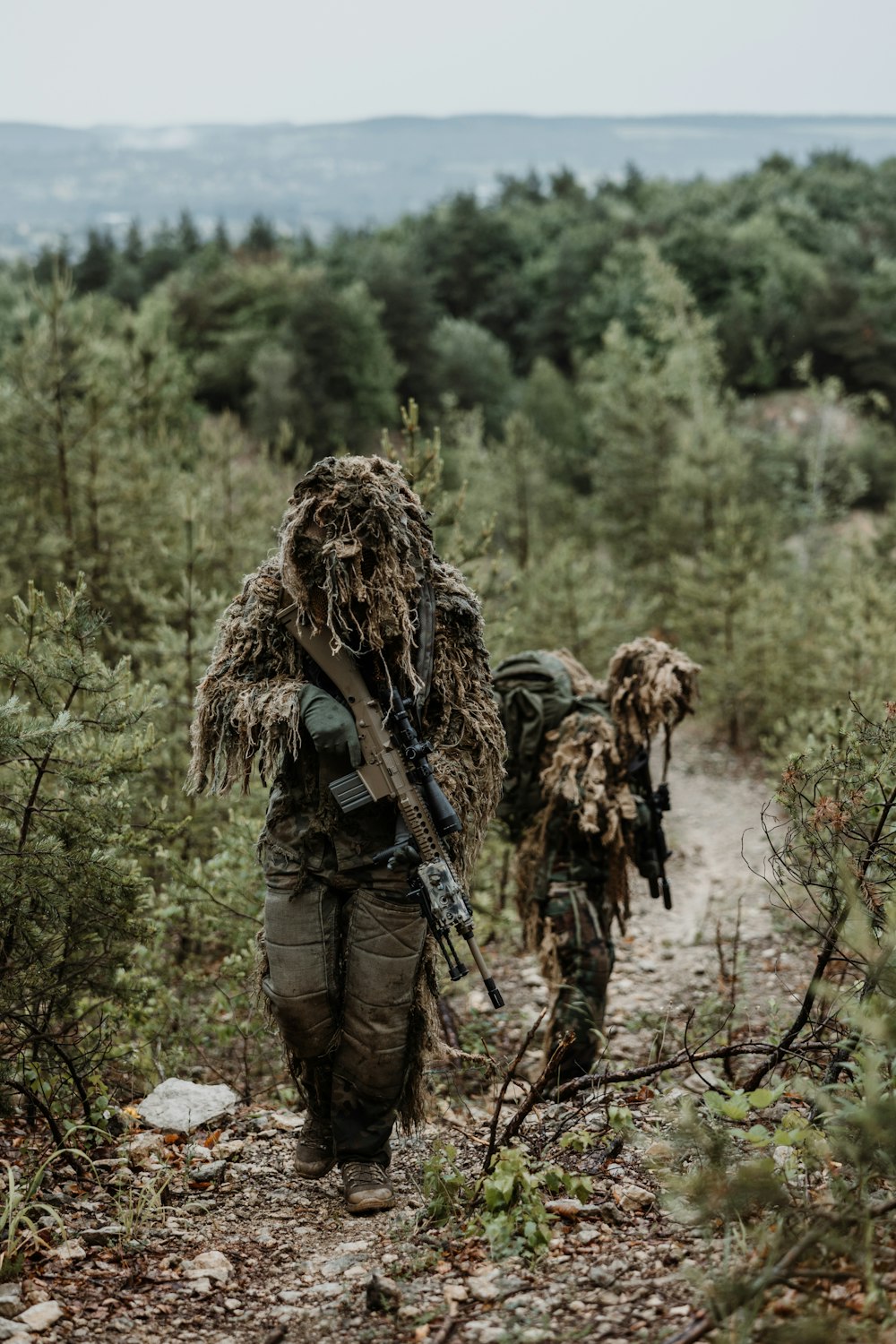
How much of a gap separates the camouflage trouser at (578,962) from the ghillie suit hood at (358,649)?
1.31 meters

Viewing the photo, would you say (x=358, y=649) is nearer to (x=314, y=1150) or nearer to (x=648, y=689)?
(x=314, y=1150)

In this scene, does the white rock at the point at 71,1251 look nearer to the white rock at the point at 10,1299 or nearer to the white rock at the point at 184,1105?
the white rock at the point at 10,1299

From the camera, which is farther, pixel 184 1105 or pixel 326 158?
pixel 326 158

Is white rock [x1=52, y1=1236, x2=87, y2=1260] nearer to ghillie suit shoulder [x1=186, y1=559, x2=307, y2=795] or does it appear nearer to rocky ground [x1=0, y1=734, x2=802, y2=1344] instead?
rocky ground [x1=0, y1=734, x2=802, y2=1344]

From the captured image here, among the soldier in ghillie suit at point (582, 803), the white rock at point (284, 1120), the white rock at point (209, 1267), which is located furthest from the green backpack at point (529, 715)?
the white rock at point (209, 1267)

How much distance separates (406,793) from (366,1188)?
4.07 ft

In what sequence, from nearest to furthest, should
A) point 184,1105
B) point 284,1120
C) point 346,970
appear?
point 346,970, point 184,1105, point 284,1120

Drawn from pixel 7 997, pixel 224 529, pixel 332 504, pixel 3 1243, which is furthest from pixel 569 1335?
pixel 224 529

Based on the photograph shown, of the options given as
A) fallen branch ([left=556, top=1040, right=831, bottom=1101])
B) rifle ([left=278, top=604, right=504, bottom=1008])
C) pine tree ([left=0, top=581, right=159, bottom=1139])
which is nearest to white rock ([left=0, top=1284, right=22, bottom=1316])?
pine tree ([left=0, top=581, right=159, bottom=1139])

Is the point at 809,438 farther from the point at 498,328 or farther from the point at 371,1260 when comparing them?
the point at 371,1260

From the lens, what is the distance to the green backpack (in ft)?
18.4

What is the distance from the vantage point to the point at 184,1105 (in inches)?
169

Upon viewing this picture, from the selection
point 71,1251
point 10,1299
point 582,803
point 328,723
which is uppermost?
point 328,723

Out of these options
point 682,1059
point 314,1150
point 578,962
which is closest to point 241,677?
point 314,1150
